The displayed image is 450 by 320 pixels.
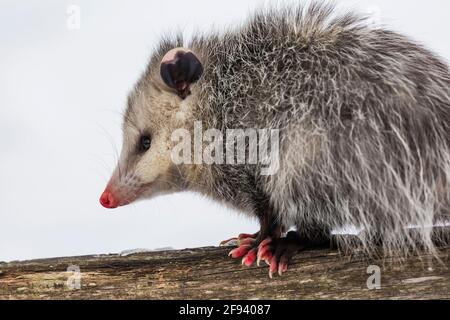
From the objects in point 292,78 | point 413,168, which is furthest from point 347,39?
point 413,168

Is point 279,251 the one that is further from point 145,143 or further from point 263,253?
point 145,143

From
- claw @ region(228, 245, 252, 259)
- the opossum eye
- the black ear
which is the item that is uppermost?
the black ear

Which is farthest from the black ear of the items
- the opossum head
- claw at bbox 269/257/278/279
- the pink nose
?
claw at bbox 269/257/278/279

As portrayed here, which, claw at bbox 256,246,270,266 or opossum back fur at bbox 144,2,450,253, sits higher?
opossum back fur at bbox 144,2,450,253

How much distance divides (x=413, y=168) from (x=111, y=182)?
1.25m

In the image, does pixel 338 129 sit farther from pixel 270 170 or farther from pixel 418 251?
pixel 418 251

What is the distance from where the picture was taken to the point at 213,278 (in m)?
2.65

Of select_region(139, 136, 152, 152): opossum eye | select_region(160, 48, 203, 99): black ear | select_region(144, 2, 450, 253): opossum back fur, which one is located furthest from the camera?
select_region(139, 136, 152, 152): opossum eye

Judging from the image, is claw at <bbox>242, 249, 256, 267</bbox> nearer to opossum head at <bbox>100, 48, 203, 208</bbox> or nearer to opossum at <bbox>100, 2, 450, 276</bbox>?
opossum at <bbox>100, 2, 450, 276</bbox>

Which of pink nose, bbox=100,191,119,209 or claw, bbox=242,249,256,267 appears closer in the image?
claw, bbox=242,249,256,267

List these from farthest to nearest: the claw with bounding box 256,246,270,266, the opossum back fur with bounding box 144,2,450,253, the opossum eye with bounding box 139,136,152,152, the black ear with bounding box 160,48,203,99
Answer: the opossum eye with bounding box 139,136,152,152
the black ear with bounding box 160,48,203,99
the claw with bounding box 256,246,270,266
the opossum back fur with bounding box 144,2,450,253

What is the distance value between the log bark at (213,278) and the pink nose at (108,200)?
1.28 ft

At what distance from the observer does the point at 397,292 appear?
2570 mm

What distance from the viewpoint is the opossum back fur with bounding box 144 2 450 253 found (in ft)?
8.27
